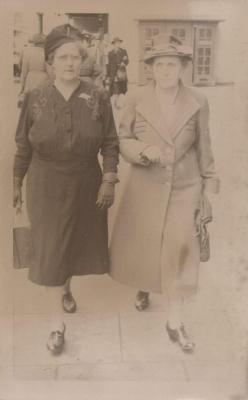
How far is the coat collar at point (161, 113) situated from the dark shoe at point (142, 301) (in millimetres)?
311

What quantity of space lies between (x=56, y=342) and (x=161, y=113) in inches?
19.9

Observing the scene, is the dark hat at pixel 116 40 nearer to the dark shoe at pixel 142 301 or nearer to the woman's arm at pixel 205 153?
the woman's arm at pixel 205 153

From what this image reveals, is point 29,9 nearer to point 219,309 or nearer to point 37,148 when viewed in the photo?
point 37,148

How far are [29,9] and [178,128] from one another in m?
0.37

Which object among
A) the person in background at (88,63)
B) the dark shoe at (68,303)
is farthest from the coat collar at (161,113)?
the dark shoe at (68,303)

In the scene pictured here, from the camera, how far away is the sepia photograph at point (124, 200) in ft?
3.87

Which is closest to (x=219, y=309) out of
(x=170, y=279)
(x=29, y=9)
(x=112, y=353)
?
(x=170, y=279)

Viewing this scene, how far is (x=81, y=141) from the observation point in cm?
119

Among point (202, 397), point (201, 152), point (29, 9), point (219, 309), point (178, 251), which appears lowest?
point (202, 397)

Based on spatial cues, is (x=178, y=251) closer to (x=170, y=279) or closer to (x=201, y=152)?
(x=170, y=279)

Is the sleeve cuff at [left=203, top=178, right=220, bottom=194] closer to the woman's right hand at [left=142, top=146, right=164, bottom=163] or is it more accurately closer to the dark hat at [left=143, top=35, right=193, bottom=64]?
the woman's right hand at [left=142, top=146, right=164, bottom=163]

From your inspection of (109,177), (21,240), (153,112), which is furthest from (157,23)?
(21,240)

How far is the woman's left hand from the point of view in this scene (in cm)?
121

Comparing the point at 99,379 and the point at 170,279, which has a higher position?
the point at 170,279
